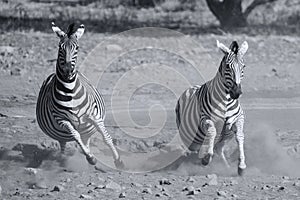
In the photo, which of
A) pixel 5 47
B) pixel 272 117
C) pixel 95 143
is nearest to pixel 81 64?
pixel 5 47

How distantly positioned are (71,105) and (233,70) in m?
1.76

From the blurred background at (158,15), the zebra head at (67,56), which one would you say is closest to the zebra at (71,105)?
the zebra head at (67,56)

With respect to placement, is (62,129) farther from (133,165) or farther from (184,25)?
(184,25)

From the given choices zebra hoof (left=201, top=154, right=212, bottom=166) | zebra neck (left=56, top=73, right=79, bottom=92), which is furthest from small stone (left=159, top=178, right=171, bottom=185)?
zebra neck (left=56, top=73, right=79, bottom=92)

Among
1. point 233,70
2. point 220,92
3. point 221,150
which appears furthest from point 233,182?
point 221,150

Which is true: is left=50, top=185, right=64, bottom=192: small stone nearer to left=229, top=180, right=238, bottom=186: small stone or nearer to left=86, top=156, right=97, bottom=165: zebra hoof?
left=86, top=156, right=97, bottom=165: zebra hoof

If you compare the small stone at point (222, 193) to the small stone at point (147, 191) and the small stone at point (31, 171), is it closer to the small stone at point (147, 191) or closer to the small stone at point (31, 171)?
the small stone at point (147, 191)

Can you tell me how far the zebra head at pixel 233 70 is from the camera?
319 inches

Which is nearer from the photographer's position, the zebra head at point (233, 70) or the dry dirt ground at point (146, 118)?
the dry dirt ground at point (146, 118)

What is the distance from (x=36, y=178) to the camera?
810 centimetres

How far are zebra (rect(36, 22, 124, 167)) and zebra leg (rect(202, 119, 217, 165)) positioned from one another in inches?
40.7

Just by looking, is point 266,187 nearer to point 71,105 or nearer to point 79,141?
point 79,141

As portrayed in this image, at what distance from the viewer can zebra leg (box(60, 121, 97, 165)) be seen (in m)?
8.34

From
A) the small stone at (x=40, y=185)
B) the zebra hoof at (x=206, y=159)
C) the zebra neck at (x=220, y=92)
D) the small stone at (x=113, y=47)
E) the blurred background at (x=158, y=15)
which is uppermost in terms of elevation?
the blurred background at (x=158, y=15)
